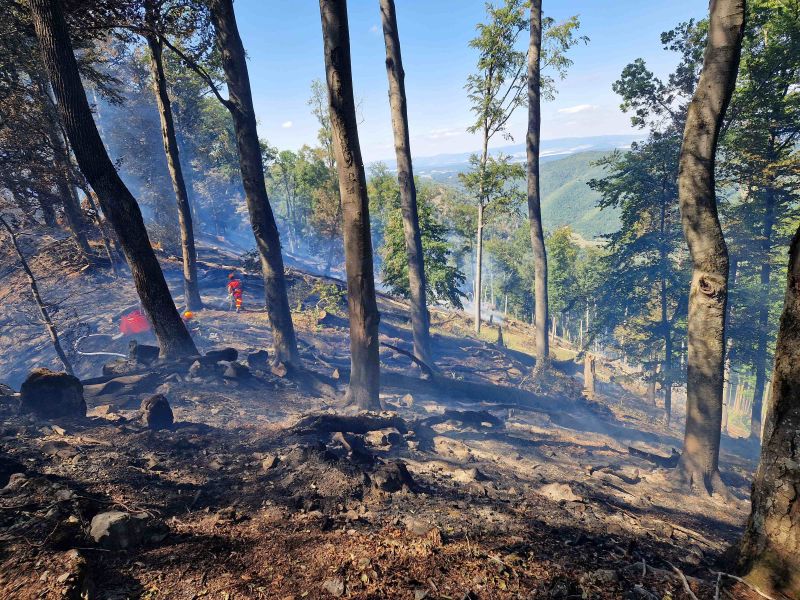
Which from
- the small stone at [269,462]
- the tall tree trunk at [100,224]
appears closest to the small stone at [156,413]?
the small stone at [269,462]

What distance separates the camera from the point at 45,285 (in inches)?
574

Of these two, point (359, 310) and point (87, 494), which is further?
point (359, 310)

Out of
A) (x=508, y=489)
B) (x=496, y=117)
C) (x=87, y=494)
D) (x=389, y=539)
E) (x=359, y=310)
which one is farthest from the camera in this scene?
(x=496, y=117)

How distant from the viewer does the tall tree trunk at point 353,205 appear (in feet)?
20.8

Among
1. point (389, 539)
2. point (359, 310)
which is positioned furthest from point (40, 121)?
point (389, 539)

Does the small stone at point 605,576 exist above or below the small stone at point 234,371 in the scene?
above

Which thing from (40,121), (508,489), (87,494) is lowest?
(508,489)

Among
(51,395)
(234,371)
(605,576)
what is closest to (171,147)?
(234,371)

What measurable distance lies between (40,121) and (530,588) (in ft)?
42.4

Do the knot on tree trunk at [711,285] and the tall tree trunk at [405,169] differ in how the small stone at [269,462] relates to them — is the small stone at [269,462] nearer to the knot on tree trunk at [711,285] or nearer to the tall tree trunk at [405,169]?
the knot on tree trunk at [711,285]

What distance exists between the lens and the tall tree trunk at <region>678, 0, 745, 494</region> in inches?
206

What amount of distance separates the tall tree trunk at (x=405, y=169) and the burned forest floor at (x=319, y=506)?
18.0 ft

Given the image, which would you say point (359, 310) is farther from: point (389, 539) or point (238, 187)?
point (238, 187)

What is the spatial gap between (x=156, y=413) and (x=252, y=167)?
618 cm
